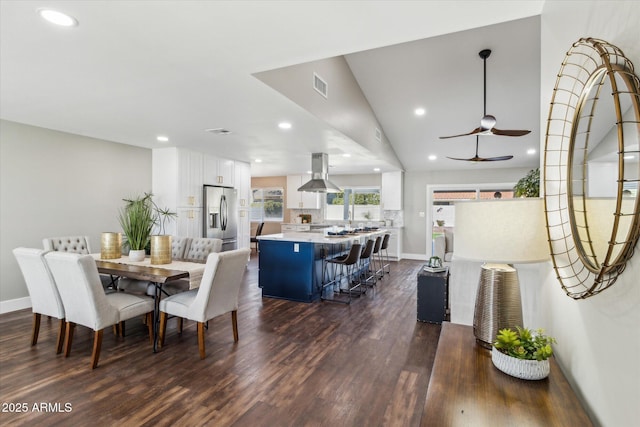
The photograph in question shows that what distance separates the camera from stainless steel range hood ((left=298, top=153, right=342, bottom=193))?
586 centimetres

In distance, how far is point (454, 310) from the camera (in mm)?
3520

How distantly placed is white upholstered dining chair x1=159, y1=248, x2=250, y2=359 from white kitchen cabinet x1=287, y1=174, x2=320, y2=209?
663 centimetres

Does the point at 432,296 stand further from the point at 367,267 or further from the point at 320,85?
the point at 367,267

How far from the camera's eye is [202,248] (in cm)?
434

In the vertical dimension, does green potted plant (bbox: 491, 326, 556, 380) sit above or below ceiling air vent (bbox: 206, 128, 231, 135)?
below

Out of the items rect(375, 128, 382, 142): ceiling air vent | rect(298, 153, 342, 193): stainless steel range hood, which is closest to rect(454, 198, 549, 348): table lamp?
rect(298, 153, 342, 193): stainless steel range hood

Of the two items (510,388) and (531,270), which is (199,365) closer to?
(510,388)

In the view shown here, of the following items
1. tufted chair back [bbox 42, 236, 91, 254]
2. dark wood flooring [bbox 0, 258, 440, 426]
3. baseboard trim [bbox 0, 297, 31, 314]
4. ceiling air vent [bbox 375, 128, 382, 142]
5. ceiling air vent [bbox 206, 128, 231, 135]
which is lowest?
dark wood flooring [bbox 0, 258, 440, 426]

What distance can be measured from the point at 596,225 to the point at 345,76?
4.54 metres

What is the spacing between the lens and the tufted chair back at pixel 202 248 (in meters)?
4.25

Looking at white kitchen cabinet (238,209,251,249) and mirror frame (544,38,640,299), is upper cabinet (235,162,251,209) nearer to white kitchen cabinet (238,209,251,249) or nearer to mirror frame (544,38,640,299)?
white kitchen cabinet (238,209,251,249)

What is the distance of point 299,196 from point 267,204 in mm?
1400

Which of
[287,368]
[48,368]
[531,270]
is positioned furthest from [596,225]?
[48,368]

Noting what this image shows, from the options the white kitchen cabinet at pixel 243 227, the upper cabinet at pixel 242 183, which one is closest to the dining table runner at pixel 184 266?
the white kitchen cabinet at pixel 243 227
